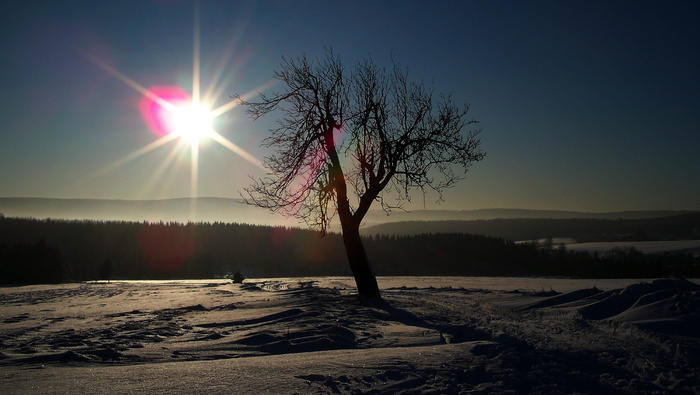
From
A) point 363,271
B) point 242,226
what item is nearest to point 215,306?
point 363,271

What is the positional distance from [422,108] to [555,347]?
1091 centimetres

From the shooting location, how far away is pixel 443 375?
4.88 metres

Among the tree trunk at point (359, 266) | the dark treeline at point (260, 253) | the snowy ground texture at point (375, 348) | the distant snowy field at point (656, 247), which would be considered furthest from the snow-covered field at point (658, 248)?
the snowy ground texture at point (375, 348)

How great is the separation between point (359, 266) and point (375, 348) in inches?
319

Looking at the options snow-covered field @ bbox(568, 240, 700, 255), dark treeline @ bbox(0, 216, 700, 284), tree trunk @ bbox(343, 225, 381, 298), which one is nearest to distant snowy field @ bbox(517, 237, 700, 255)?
snow-covered field @ bbox(568, 240, 700, 255)

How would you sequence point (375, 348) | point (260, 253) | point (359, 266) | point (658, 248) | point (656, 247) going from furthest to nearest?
point (260, 253)
point (656, 247)
point (658, 248)
point (359, 266)
point (375, 348)

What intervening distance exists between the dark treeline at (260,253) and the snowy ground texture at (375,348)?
62.8 metres

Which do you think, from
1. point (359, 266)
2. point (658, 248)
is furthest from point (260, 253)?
point (359, 266)

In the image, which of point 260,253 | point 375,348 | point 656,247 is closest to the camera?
point 375,348

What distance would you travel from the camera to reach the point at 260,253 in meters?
129

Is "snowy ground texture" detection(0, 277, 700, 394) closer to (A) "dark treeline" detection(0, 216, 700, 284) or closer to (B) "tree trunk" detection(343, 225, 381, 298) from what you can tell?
(B) "tree trunk" detection(343, 225, 381, 298)

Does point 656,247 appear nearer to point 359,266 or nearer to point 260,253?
point 260,253

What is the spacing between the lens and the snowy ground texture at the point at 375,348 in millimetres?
4586

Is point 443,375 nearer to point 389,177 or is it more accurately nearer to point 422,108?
point 389,177
